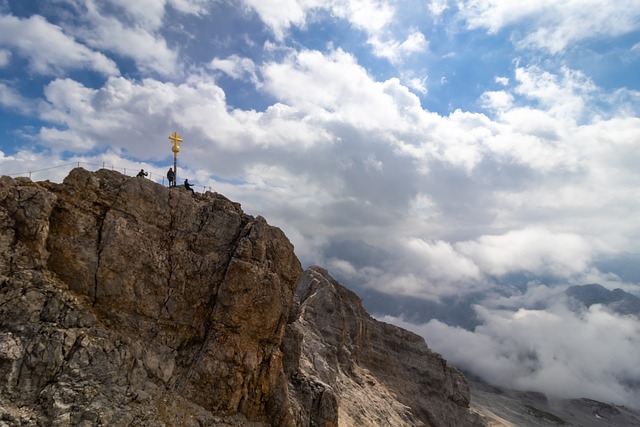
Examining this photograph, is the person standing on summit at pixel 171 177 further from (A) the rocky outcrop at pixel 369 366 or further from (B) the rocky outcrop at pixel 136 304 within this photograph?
(A) the rocky outcrop at pixel 369 366

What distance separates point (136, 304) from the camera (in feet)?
146

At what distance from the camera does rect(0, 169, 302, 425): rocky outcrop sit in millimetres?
36562

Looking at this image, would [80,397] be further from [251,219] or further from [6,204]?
[251,219]

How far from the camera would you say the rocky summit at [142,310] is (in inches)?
1441

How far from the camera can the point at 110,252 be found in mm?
44125

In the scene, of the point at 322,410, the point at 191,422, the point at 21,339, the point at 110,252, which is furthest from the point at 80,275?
the point at 322,410

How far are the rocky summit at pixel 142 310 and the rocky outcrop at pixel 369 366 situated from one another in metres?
23.1

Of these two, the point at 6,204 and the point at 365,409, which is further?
→ the point at 365,409

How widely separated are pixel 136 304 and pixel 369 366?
7562 centimetres

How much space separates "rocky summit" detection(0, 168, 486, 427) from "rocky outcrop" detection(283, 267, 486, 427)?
909 inches

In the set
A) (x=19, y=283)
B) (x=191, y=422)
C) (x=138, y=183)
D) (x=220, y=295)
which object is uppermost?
(x=138, y=183)

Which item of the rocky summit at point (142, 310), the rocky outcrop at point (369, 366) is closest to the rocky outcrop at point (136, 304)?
the rocky summit at point (142, 310)

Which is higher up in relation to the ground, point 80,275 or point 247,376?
point 80,275

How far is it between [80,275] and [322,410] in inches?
1223
